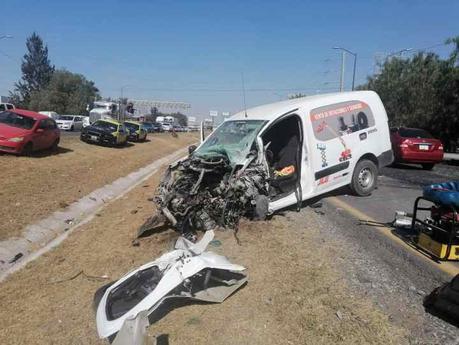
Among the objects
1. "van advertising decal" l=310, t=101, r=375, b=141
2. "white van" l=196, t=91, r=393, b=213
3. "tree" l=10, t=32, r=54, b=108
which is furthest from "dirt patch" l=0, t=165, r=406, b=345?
"tree" l=10, t=32, r=54, b=108

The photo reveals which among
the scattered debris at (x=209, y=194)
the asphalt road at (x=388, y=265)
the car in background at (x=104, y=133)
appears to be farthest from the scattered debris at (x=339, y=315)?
the car in background at (x=104, y=133)

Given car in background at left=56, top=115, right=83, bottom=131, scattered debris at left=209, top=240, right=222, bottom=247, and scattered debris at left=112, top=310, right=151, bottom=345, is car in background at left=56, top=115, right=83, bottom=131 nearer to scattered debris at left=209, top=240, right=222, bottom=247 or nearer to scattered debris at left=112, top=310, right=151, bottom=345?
scattered debris at left=209, top=240, right=222, bottom=247

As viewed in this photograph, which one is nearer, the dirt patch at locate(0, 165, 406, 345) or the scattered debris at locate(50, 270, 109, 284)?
the dirt patch at locate(0, 165, 406, 345)

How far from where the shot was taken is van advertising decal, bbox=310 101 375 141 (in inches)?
359

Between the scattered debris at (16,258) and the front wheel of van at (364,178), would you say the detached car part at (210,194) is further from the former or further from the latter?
the front wheel of van at (364,178)

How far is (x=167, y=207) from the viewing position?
733cm

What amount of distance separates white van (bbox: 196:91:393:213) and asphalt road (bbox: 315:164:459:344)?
62 cm

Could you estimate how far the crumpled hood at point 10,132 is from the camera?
1658 centimetres

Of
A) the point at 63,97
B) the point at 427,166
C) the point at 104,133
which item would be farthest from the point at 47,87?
the point at 427,166

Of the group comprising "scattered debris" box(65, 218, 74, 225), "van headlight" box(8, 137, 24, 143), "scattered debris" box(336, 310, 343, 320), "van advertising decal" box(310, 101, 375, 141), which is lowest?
"scattered debris" box(65, 218, 74, 225)

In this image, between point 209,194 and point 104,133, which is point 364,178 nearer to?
point 209,194

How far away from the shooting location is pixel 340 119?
952 cm

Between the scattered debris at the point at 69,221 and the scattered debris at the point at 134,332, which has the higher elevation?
the scattered debris at the point at 134,332

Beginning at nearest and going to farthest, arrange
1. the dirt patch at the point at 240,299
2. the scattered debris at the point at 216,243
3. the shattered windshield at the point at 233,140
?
the dirt patch at the point at 240,299, the scattered debris at the point at 216,243, the shattered windshield at the point at 233,140
